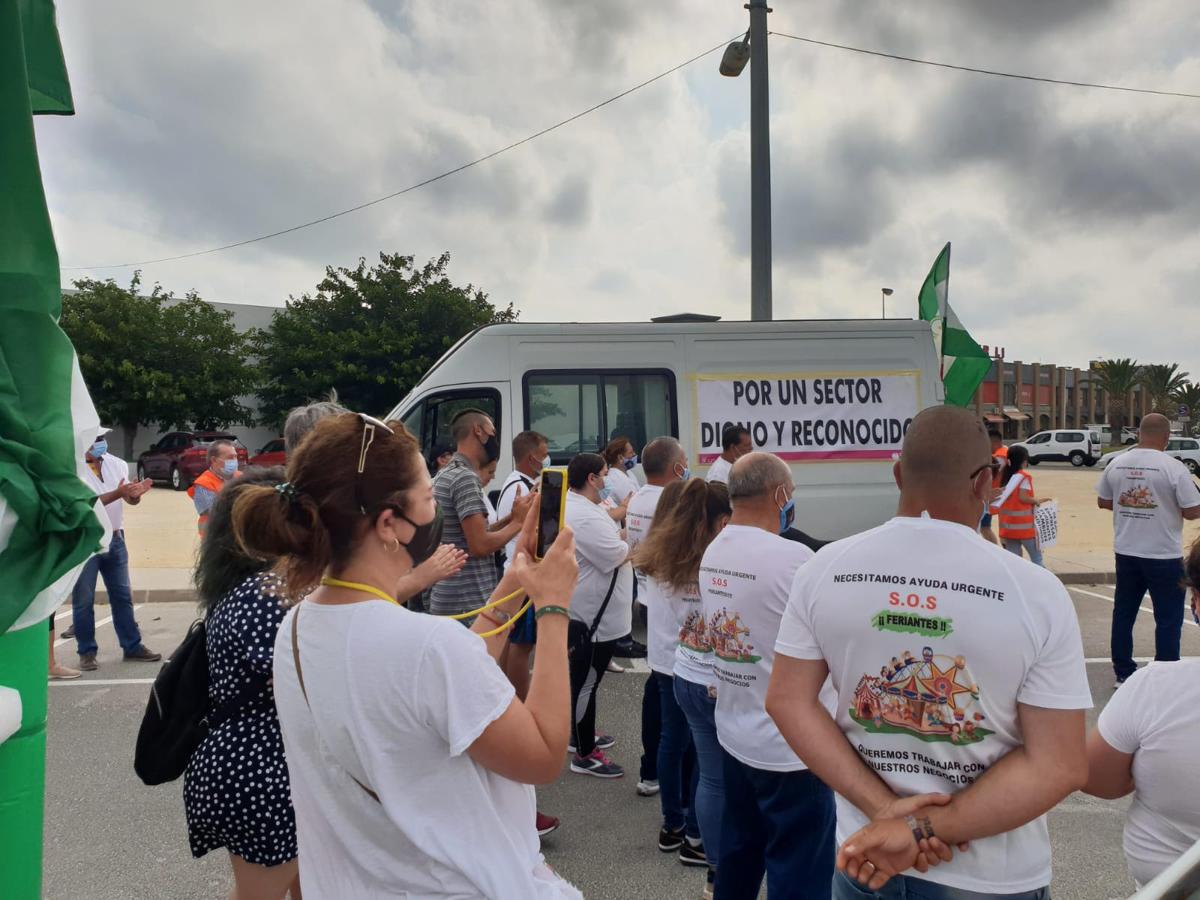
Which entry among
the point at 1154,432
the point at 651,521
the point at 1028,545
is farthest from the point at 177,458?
the point at 1154,432

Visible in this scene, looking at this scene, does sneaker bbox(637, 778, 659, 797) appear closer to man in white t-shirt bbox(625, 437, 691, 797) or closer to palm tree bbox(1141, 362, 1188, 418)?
man in white t-shirt bbox(625, 437, 691, 797)

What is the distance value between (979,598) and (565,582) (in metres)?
0.84

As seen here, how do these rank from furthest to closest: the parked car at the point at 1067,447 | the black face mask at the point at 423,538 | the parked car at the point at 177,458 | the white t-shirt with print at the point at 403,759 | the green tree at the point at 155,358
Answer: the parked car at the point at 1067,447, the green tree at the point at 155,358, the parked car at the point at 177,458, the black face mask at the point at 423,538, the white t-shirt with print at the point at 403,759

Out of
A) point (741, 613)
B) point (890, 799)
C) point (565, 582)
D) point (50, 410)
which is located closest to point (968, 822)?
point (890, 799)

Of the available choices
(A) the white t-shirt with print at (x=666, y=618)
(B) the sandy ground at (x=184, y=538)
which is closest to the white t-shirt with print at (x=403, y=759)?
(A) the white t-shirt with print at (x=666, y=618)

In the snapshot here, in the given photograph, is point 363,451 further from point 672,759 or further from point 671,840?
point 671,840

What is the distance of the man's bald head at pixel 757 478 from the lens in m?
2.73

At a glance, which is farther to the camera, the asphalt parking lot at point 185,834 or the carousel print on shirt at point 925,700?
the asphalt parking lot at point 185,834

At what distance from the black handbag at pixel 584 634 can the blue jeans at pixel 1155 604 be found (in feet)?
12.6

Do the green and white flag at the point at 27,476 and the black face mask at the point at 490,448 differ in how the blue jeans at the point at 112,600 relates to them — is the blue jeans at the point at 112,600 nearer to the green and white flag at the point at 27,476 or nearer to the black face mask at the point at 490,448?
the black face mask at the point at 490,448

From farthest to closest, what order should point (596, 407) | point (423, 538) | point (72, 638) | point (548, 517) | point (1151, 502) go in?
point (596, 407) < point (72, 638) < point (1151, 502) < point (548, 517) < point (423, 538)

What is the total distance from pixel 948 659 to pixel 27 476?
1.92 meters

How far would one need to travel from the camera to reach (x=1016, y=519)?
818 centimetres

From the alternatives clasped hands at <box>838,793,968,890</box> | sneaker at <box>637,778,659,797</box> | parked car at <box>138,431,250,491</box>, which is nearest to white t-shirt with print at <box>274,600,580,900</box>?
clasped hands at <box>838,793,968,890</box>
